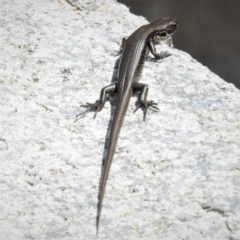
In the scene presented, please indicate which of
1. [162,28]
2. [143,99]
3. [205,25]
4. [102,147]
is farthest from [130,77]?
[205,25]

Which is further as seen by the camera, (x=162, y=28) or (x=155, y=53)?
(x=162, y=28)

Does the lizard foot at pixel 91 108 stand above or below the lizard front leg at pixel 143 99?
below

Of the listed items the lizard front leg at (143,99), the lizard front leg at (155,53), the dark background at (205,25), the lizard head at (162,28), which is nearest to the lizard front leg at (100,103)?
the lizard front leg at (143,99)

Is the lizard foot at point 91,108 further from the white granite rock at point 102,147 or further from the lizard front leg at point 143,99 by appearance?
the lizard front leg at point 143,99

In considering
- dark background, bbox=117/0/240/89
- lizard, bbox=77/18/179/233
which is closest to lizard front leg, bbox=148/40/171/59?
lizard, bbox=77/18/179/233

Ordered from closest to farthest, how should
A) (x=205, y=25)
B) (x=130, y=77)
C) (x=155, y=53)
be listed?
(x=130, y=77)
(x=155, y=53)
(x=205, y=25)

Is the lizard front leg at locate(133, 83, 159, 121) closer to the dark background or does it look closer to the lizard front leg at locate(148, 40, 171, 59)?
the lizard front leg at locate(148, 40, 171, 59)

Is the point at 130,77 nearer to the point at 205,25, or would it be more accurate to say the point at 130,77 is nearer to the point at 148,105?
the point at 148,105
